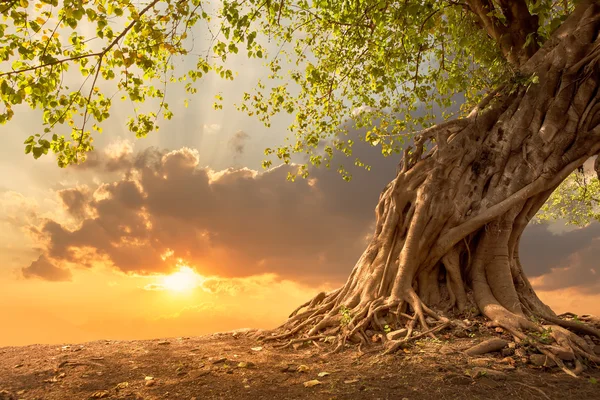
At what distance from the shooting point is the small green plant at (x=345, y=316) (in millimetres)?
8992

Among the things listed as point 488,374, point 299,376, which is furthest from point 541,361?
point 299,376

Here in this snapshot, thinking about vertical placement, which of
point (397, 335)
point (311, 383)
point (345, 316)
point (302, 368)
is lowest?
point (311, 383)

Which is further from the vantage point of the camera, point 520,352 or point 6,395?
point 520,352

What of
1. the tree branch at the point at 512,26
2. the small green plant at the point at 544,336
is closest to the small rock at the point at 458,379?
the small green plant at the point at 544,336

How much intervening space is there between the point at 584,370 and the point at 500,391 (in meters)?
1.95

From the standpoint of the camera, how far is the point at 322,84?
536 inches

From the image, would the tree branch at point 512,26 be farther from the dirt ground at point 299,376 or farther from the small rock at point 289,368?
the small rock at point 289,368

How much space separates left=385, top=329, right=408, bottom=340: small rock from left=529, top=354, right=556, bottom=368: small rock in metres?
2.05

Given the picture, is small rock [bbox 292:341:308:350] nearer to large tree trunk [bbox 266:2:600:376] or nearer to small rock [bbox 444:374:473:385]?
large tree trunk [bbox 266:2:600:376]

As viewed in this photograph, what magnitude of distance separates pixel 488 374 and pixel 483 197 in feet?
14.0

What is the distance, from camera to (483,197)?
9859mm

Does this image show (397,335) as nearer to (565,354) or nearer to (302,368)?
(302,368)

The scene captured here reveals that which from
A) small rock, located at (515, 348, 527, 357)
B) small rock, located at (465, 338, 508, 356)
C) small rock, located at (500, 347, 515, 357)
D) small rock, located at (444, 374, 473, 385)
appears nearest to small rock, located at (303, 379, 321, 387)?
small rock, located at (444, 374, 473, 385)

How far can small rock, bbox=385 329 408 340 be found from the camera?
816 cm
